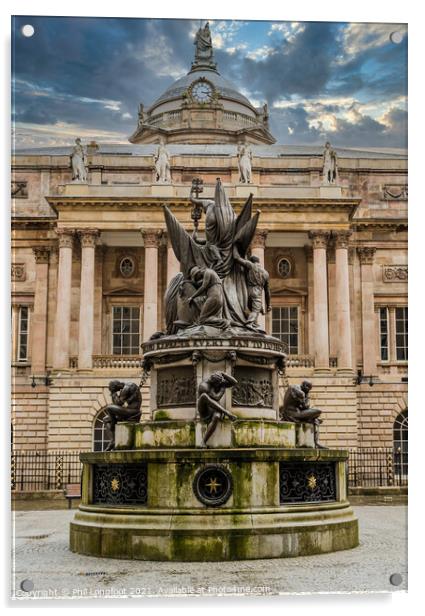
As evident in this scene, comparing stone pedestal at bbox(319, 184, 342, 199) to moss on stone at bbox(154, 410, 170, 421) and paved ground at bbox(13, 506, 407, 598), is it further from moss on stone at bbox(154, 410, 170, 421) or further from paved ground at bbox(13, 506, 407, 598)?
paved ground at bbox(13, 506, 407, 598)

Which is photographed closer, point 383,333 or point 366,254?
point 383,333

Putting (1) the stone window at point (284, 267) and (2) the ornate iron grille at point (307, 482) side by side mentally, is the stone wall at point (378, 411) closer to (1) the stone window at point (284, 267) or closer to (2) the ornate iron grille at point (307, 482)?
(1) the stone window at point (284, 267)

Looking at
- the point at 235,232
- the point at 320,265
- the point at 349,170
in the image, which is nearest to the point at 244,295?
the point at 235,232

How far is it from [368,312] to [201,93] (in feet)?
65.2

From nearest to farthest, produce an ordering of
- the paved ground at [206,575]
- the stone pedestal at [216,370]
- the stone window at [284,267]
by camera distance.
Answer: the paved ground at [206,575] < the stone pedestal at [216,370] < the stone window at [284,267]

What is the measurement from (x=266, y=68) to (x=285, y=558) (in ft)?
27.9

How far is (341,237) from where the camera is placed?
45125mm

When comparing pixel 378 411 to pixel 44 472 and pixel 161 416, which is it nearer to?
pixel 44 472

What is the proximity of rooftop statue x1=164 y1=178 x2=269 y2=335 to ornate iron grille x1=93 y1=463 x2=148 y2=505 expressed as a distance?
7.48 ft

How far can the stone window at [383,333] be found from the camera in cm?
4660

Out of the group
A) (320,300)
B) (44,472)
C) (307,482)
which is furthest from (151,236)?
(307,482)

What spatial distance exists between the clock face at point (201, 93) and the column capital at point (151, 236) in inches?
608

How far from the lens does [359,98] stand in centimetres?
1595

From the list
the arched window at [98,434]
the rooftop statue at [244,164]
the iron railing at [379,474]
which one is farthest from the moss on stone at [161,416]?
the rooftop statue at [244,164]
